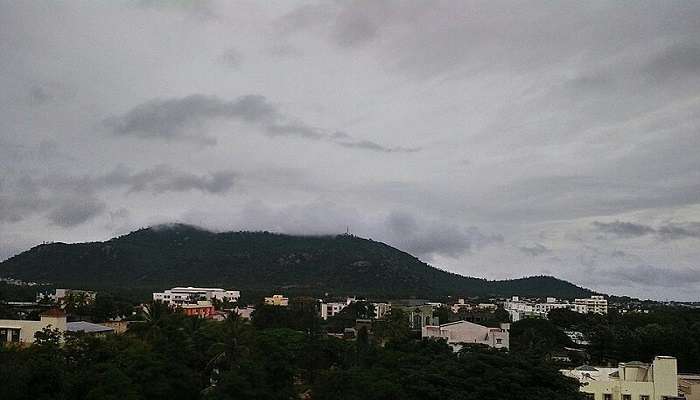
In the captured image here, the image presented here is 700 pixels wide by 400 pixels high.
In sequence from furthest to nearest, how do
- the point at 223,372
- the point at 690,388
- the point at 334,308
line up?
the point at 334,308 < the point at 690,388 < the point at 223,372

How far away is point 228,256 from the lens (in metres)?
151

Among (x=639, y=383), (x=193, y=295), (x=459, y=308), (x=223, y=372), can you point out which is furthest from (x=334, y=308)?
(x=223, y=372)

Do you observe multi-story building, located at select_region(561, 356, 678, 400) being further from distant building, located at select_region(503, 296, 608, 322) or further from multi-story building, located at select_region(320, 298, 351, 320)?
distant building, located at select_region(503, 296, 608, 322)

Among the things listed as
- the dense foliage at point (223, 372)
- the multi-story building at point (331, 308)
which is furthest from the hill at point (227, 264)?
the dense foliage at point (223, 372)

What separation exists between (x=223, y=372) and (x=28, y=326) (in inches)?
633

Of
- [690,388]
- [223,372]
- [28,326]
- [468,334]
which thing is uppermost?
[28,326]

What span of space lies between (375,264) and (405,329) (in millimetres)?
94187

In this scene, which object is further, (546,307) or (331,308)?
(546,307)

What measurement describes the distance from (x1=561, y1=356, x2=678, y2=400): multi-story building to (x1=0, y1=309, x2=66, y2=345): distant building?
26813 mm

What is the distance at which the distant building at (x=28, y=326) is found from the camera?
34.8m

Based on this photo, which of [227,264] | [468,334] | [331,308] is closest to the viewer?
[468,334]

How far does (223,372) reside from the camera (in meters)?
26.8

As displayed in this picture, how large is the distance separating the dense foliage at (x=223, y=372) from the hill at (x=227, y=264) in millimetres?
92740

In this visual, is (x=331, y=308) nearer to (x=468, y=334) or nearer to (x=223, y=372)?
(x=468, y=334)
